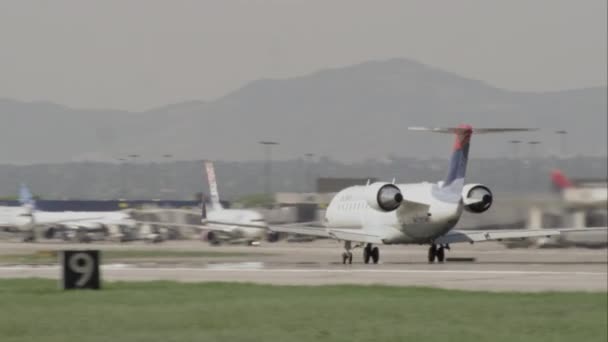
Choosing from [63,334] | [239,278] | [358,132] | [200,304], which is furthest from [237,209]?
[63,334]

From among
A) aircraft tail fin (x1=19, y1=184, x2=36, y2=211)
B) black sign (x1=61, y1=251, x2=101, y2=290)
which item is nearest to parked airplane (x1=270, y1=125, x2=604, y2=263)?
aircraft tail fin (x1=19, y1=184, x2=36, y2=211)

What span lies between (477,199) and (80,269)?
32902 millimetres

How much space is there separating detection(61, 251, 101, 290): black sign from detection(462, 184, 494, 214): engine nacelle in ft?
106

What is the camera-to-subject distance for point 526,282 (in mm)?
46594

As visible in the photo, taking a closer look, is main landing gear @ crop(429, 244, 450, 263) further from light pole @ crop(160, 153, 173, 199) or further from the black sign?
light pole @ crop(160, 153, 173, 199)

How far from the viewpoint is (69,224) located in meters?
118

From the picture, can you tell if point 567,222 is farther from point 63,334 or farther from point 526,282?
point 63,334

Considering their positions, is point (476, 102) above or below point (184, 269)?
above

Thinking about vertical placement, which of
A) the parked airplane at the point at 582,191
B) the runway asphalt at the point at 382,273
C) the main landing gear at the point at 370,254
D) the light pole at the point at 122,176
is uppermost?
the light pole at the point at 122,176

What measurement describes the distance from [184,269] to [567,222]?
21.2 m

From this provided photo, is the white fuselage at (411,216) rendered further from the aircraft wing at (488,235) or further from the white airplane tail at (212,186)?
the white airplane tail at (212,186)

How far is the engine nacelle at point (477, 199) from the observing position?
65062 millimetres

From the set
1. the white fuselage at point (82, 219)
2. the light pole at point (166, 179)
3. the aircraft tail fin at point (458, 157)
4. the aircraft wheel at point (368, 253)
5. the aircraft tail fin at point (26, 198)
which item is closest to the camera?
the aircraft tail fin at point (458, 157)

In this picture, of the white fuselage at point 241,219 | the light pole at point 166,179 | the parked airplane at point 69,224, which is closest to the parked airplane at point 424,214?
the parked airplane at point 69,224
